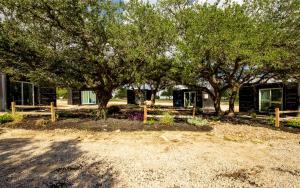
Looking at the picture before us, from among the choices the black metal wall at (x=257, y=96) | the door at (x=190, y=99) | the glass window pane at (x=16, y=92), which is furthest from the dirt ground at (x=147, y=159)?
the door at (x=190, y=99)

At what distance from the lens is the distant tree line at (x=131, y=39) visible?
11992 mm

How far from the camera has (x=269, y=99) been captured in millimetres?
22734

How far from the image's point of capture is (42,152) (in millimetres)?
8336

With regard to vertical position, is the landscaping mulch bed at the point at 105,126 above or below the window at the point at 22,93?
below

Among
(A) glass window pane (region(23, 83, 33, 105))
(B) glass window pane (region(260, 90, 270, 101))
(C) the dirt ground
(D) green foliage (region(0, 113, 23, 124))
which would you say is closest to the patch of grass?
(C) the dirt ground

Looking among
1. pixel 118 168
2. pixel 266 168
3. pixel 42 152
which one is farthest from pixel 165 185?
pixel 42 152

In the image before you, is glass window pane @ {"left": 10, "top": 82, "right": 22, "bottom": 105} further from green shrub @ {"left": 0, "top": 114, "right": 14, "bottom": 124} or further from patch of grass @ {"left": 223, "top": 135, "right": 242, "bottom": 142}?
patch of grass @ {"left": 223, "top": 135, "right": 242, "bottom": 142}

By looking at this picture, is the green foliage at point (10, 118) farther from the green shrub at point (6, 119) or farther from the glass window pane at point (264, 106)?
the glass window pane at point (264, 106)

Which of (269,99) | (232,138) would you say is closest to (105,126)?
(232,138)

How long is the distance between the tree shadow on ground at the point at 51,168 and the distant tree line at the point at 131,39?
5.31 meters

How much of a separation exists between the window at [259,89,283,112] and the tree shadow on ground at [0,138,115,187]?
59.1 ft

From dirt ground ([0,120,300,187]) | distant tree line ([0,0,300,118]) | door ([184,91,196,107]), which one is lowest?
dirt ground ([0,120,300,187])

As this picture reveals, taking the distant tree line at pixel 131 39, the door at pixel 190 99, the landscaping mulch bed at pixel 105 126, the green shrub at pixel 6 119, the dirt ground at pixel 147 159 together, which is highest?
the distant tree line at pixel 131 39

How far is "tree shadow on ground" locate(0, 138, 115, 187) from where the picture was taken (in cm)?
568
